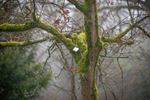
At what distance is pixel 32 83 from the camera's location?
444 inches

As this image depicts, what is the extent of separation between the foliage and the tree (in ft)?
12.7

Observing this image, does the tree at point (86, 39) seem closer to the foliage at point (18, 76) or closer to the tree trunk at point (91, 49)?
the tree trunk at point (91, 49)

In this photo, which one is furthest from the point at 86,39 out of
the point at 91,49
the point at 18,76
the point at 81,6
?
the point at 18,76

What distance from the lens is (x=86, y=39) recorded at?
5.38m

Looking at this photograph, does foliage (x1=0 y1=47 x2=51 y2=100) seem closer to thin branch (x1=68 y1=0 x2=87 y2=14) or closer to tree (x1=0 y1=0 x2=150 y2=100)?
tree (x1=0 y1=0 x2=150 y2=100)

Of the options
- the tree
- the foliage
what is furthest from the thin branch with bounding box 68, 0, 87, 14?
the foliage

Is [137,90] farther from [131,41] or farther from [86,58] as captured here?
[86,58]

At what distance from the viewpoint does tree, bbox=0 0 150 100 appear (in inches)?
203

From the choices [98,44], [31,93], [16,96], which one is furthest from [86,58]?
[31,93]

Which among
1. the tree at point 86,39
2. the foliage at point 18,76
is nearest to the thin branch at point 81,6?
the tree at point 86,39

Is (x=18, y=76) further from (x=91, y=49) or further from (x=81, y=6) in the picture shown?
(x=81, y=6)

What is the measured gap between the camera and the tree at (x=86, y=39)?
16.9 feet

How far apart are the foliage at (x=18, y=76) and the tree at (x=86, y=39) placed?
153 inches

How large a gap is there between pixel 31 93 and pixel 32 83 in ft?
2.32
